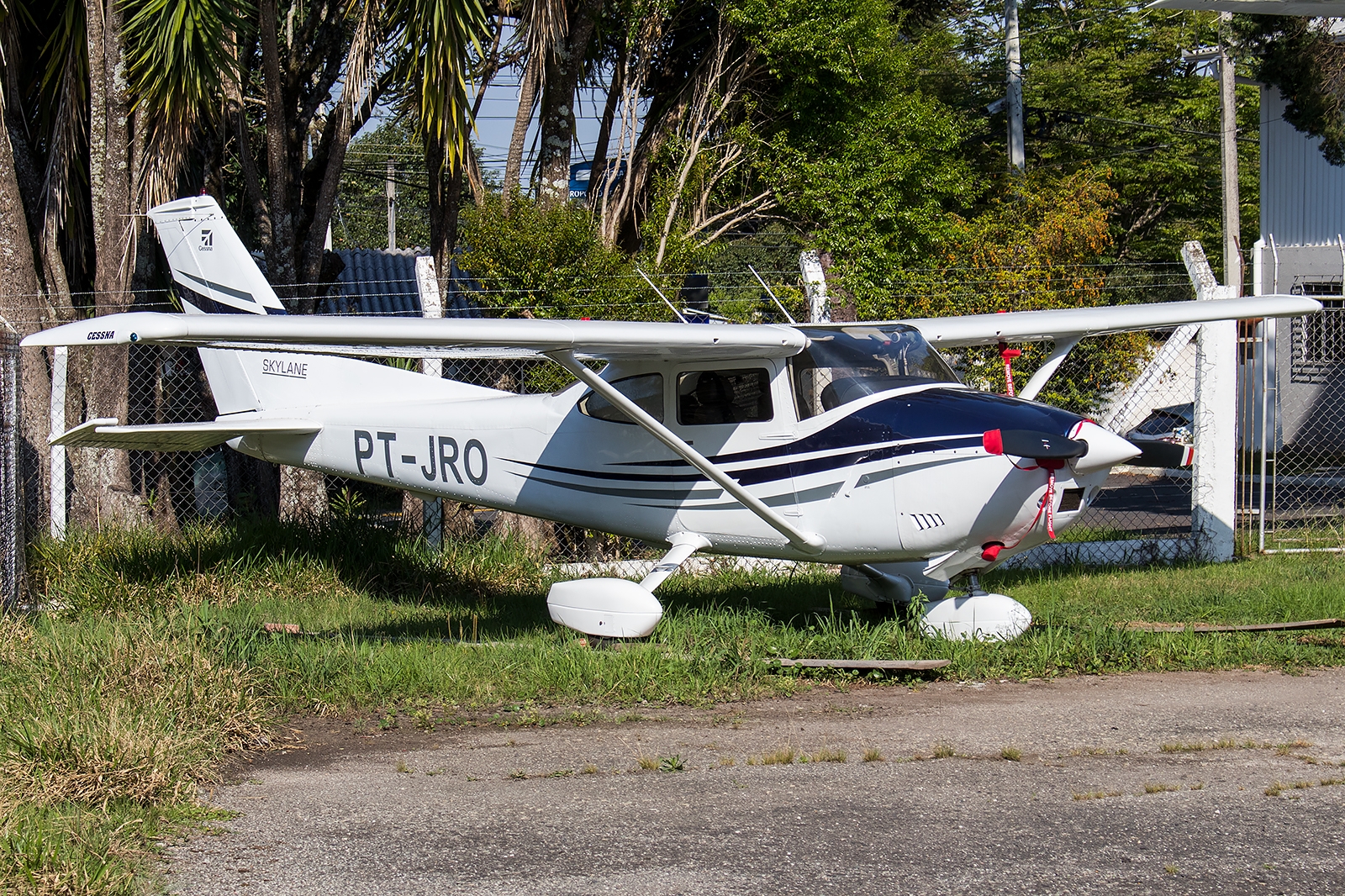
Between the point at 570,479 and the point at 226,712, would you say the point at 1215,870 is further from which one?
the point at 570,479

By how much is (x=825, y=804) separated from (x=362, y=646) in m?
3.20

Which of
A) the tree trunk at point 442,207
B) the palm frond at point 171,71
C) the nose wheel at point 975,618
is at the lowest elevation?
the nose wheel at point 975,618

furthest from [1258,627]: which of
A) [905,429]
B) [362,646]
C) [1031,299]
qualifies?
[362,646]

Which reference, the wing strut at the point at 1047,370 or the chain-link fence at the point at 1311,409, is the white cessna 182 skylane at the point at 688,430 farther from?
the chain-link fence at the point at 1311,409

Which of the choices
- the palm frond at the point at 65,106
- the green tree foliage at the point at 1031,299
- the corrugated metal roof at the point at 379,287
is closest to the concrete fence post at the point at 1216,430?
the green tree foliage at the point at 1031,299

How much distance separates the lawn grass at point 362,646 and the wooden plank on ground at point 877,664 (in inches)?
3.0

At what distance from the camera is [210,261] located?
8.40m

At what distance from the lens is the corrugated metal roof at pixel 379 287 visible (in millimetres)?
14500

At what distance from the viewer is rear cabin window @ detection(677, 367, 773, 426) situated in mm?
6812

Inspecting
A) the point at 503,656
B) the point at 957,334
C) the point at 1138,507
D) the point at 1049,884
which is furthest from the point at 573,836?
the point at 1138,507

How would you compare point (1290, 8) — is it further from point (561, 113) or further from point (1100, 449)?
point (1100, 449)

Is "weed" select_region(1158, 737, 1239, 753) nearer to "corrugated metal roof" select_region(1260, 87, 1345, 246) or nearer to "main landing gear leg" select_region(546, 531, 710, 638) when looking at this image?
"main landing gear leg" select_region(546, 531, 710, 638)

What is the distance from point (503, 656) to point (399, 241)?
51.6 metres

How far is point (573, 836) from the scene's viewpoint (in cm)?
405
